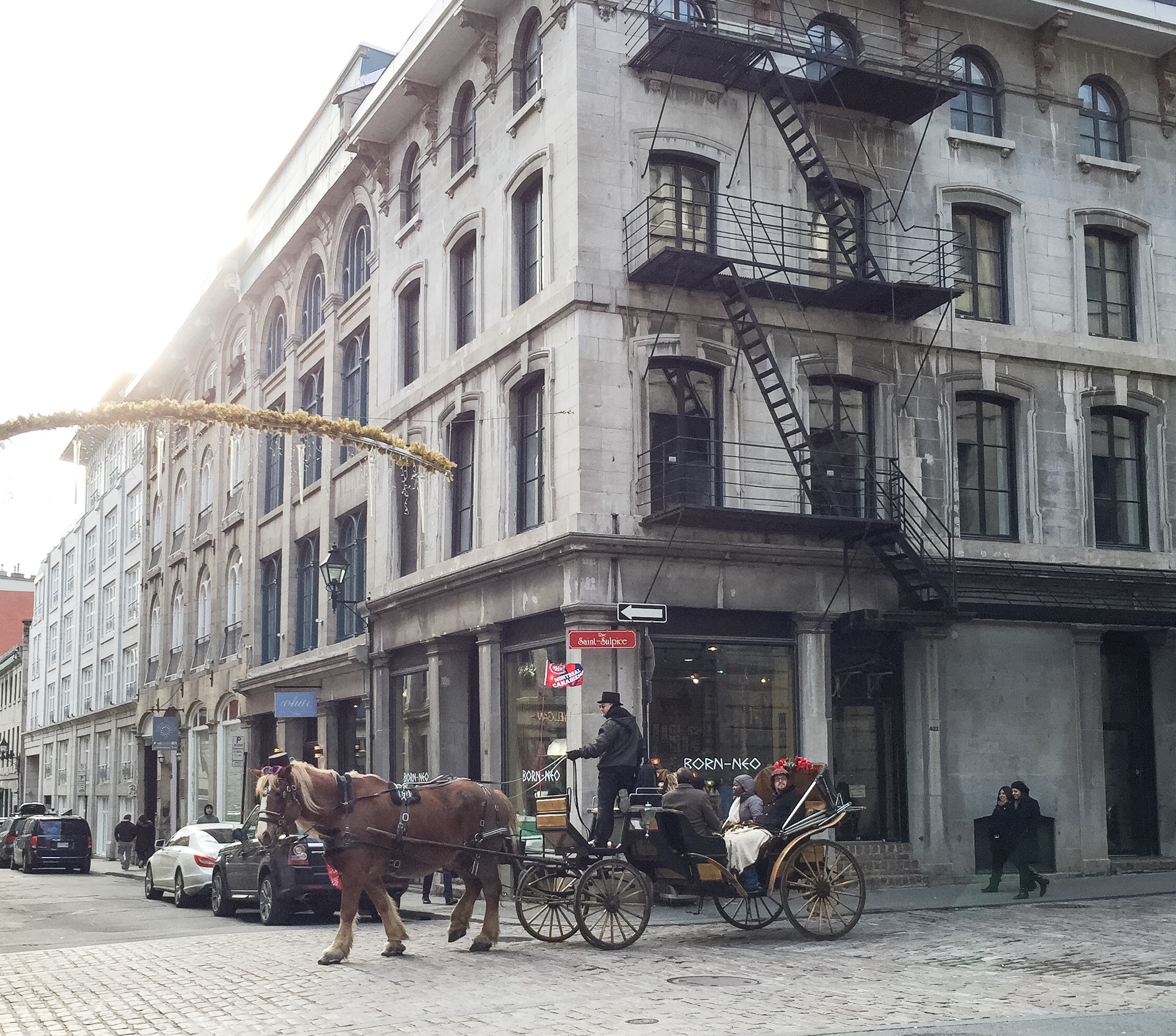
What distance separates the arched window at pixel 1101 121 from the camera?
25.2 meters

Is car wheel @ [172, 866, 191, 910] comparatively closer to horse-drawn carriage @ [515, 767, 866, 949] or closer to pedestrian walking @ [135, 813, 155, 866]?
horse-drawn carriage @ [515, 767, 866, 949]

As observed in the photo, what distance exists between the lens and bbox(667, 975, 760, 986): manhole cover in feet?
37.3

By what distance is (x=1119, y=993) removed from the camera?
35.2ft

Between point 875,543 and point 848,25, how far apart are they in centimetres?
899

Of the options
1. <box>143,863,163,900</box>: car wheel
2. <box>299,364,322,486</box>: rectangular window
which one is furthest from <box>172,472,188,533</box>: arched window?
<box>143,863,163,900</box>: car wheel

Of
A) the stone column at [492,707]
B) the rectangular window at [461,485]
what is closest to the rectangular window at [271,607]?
the rectangular window at [461,485]

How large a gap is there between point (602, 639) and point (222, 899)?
6912 millimetres

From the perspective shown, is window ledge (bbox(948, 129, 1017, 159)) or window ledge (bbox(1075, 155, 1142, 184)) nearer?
window ledge (bbox(948, 129, 1017, 159))

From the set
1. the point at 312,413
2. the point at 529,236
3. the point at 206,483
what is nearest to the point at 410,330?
the point at 529,236

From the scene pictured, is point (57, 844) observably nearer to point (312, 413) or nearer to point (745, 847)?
point (312, 413)

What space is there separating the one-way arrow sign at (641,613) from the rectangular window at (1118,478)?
894 cm

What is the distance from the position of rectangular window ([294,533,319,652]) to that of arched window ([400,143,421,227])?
8550 millimetres

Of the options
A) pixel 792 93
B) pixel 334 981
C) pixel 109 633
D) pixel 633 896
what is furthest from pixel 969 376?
pixel 109 633

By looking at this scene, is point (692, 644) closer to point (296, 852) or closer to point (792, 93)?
point (296, 852)
